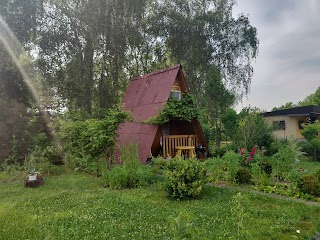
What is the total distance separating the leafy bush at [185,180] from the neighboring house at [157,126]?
4.87 meters

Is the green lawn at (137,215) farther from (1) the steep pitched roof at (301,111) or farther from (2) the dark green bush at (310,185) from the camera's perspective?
(1) the steep pitched roof at (301,111)

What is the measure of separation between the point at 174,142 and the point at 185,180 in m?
6.50

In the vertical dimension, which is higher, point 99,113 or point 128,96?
point 128,96

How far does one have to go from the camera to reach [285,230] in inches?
165

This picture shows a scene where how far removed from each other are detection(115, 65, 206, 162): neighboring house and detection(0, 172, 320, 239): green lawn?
4787mm

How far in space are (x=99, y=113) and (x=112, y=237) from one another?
1186 cm

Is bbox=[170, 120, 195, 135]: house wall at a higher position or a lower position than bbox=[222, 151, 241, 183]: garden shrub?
higher

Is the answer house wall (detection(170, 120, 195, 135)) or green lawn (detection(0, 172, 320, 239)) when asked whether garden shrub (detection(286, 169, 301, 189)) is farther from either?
house wall (detection(170, 120, 195, 135))

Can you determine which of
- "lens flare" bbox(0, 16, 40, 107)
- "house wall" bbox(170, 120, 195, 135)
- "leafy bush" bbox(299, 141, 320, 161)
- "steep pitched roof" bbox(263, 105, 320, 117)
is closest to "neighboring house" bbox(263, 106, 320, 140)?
"steep pitched roof" bbox(263, 105, 320, 117)

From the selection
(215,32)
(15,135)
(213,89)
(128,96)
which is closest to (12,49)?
(15,135)

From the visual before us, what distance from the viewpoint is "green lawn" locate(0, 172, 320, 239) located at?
3998 millimetres

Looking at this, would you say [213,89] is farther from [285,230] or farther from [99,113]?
[285,230]

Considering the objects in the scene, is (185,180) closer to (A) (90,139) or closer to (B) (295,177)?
(B) (295,177)

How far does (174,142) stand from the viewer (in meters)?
12.8
